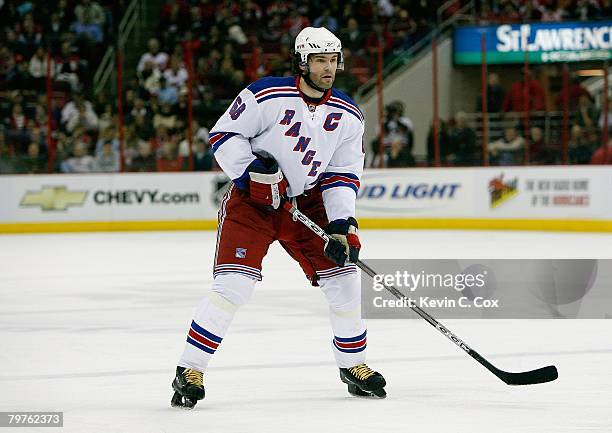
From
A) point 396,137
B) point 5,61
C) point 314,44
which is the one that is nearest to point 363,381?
point 314,44

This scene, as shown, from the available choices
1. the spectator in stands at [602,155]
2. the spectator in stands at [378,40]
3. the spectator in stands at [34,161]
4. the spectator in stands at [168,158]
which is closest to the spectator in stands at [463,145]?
the spectator in stands at [602,155]

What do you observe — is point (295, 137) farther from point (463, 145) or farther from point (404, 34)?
point (404, 34)

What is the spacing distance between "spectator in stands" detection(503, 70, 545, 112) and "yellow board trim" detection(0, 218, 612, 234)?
126 cm

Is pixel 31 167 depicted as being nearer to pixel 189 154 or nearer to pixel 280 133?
pixel 189 154

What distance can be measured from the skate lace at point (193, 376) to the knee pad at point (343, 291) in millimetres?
562

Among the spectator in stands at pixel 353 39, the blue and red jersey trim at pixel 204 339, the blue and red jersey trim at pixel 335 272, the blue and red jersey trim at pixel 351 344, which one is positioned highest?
the spectator in stands at pixel 353 39

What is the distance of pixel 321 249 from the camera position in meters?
4.32

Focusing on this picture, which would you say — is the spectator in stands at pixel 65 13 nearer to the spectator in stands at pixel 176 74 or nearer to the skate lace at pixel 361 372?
the spectator in stands at pixel 176 74

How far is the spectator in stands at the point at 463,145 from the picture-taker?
42.1ft

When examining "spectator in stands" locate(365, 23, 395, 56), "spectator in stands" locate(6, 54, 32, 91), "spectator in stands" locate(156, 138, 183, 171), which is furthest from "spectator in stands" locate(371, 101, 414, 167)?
"spectator in stands" locate(6, 54, 32, 91)

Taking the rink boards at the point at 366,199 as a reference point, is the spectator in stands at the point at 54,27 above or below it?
above

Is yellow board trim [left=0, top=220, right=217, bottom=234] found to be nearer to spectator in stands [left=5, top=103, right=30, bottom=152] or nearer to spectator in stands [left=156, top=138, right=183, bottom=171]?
spectator in stands [left=156, top=138, right=183, bottom=171]

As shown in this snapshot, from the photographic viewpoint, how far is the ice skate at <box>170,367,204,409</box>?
400 centimetres

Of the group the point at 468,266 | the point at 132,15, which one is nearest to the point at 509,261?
the point at 468,266
